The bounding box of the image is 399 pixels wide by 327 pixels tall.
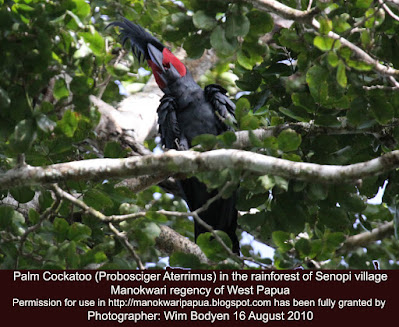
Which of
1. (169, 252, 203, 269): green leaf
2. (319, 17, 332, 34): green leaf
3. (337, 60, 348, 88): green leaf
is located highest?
(319, 17, 332, 34): green leaf

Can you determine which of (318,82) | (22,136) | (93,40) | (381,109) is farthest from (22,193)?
(381,109)

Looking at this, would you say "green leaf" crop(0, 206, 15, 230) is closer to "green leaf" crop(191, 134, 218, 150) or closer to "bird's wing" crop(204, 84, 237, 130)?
"green leaf" crop(191, 134, 218, 150)

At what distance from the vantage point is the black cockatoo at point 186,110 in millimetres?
4059

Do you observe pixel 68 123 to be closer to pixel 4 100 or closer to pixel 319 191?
pixel 4 100

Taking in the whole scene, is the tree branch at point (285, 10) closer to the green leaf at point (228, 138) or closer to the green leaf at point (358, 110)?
the green leaf at point (358, 110)

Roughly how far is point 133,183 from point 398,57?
190 cm

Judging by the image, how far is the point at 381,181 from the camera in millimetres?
3117

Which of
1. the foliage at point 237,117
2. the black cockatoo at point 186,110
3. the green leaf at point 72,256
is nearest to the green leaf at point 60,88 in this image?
the foliage at point 237,117

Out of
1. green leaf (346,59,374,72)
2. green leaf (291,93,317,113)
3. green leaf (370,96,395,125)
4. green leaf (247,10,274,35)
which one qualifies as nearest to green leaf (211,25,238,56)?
green leaf (247,10,274,35)

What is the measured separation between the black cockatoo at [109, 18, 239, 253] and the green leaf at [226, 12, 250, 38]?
1.15m

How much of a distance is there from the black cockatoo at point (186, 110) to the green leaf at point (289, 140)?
53.4 inches

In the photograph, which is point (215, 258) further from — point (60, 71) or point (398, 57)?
point (398, 57)

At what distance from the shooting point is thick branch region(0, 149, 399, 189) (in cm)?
249

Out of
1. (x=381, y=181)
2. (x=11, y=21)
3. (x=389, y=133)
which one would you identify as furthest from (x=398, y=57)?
(x=11, y=21)
